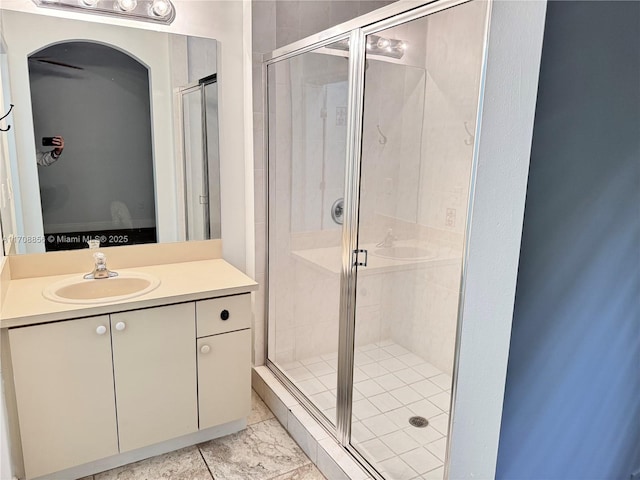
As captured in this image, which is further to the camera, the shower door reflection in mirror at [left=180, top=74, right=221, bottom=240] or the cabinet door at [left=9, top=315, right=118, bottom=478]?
the shower door reflection in mirror at [left=180, top=74, right=221, bottom=240]

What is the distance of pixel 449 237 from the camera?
2.47m

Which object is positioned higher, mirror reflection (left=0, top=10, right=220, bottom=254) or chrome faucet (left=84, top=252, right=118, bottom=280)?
mirror reflection (left=0, top=10, right=220, bottom=254)

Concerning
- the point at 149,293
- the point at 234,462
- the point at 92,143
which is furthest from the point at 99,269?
the point at 234,462

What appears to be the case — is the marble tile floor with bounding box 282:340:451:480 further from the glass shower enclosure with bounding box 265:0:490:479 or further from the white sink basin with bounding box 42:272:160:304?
the white sink basin with bounding box 42:272:160:304

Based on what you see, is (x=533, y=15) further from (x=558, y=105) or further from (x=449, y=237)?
(x=449, y=237)

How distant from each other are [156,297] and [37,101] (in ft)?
3.37

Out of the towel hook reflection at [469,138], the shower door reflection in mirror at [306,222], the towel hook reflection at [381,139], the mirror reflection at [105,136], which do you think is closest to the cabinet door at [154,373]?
the mirror reflection at [105,136]

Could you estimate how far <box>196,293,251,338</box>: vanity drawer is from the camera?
199cm

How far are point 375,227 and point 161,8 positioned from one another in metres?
1.51

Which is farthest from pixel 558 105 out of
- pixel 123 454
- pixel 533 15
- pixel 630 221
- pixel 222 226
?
pixel 123 454

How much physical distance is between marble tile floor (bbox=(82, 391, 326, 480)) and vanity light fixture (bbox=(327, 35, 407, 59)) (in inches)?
74.7

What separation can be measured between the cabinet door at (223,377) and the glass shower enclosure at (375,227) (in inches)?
15.1

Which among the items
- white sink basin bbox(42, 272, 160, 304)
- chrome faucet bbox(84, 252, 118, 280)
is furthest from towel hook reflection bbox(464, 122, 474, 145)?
chrome faucet bbox(84, 252, 118, 280)

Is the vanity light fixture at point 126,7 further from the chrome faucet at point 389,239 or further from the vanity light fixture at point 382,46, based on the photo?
the chrome faucet at point 389,239
